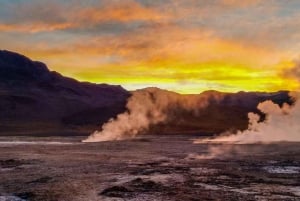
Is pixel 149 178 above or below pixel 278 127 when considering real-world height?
below

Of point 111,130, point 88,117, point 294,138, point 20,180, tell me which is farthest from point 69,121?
point 20,180

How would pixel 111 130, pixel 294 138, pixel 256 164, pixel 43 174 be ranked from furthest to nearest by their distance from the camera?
pixel 111 130, pixel 294 138, pixel 256 164, pixel 43 174

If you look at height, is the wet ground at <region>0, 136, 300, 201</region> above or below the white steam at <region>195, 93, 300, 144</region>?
below

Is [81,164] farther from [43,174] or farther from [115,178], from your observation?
[115,178]

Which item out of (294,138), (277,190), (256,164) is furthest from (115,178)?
(294,138)

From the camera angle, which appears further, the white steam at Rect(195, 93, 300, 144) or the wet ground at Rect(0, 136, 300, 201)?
the white steam at Rect(195, 93, 300, 144)

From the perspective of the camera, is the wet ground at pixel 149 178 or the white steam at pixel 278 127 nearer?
the wet ground at pixel 149 178

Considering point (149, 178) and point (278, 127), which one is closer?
point (149, 178)

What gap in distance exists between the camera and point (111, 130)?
366 feet

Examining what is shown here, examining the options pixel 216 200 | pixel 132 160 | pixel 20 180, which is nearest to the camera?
pixel 216 200

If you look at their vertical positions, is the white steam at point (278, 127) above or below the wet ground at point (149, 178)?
above

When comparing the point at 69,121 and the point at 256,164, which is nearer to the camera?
the point at 256,164

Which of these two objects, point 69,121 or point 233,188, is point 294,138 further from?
point 69,121

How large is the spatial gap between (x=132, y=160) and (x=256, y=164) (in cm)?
1285
